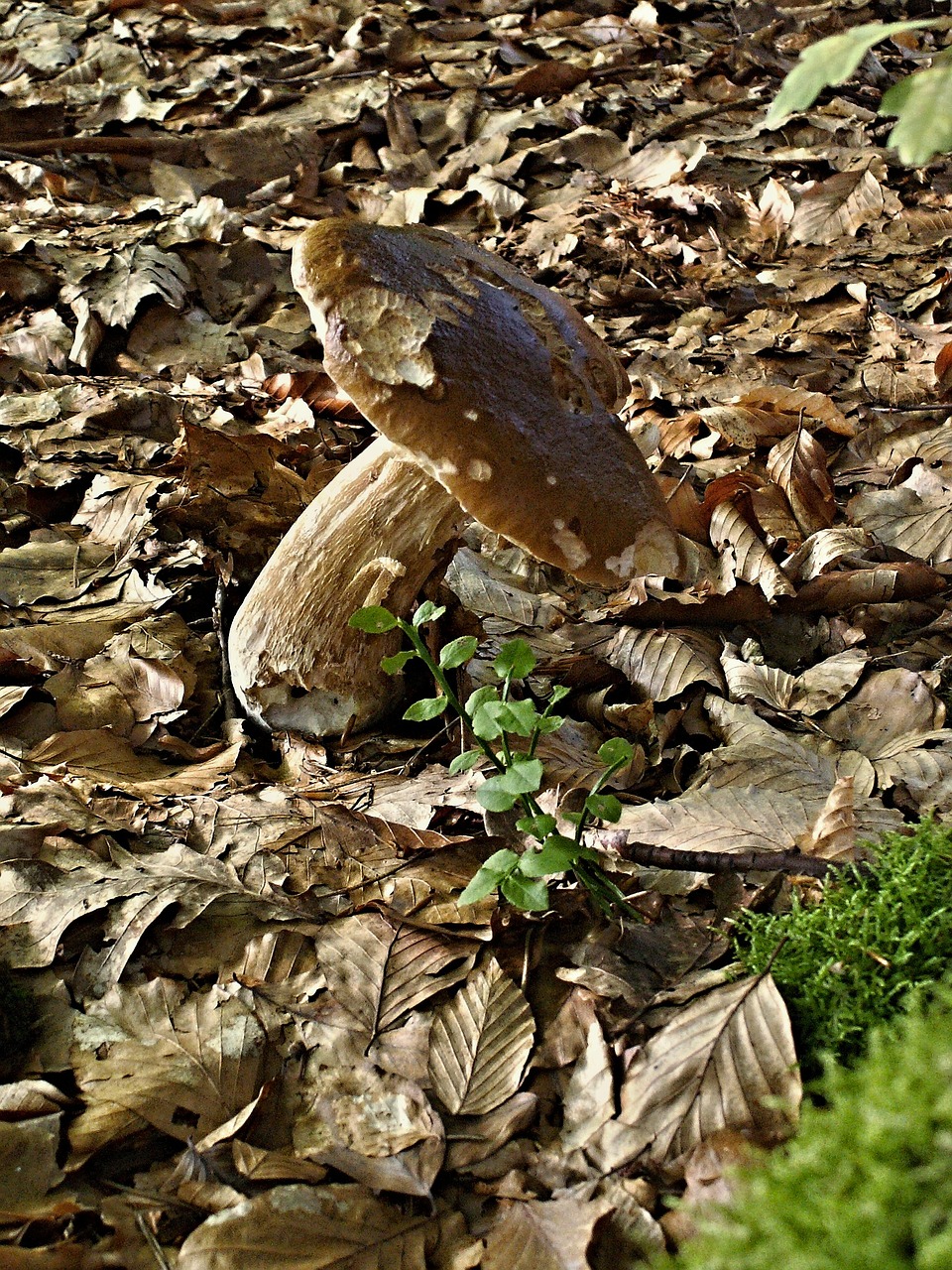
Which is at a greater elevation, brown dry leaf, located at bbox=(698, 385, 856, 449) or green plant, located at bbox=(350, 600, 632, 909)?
green plant, located at bbox=(350, 600, 632, 909)

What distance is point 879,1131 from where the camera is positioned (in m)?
0.96

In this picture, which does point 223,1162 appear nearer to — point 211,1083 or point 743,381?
point 211,1083

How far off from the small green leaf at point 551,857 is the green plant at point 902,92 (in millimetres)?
1154

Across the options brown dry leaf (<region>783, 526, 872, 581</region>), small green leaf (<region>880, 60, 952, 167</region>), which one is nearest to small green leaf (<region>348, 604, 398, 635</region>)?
small green leaf (<region>880, 60, 952, 167</region>)

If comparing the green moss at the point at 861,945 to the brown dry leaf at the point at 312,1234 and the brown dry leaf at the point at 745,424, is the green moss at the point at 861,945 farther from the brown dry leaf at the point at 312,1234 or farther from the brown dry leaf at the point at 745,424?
the brown dry leaf at the point at 745,424

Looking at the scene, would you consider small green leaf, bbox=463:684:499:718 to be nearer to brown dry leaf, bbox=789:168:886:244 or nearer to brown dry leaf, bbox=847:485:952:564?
brown dry leaf, bbox=847:485:952:564

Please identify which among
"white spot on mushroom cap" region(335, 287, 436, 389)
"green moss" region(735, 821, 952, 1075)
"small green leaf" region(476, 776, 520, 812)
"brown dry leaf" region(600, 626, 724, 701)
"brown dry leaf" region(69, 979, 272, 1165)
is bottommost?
"brown dry leaf" region(600, 626, 724, 701)

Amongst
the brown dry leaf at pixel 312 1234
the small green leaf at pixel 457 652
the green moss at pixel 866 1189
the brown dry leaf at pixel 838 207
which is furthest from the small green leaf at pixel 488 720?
the brown dry leaf at pixel 838 207

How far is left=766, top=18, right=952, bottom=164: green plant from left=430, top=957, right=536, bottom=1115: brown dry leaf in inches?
58.2

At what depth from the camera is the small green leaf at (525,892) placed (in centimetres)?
170

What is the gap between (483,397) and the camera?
7.08 feet

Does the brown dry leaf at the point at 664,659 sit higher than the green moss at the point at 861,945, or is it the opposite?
the green moss at the point at 861,945

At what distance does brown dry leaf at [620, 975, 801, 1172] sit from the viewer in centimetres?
149

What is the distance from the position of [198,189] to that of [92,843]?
4723mm
